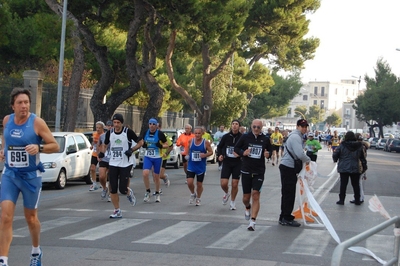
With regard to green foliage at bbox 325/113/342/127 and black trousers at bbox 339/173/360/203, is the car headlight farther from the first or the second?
green foliage at bbox 325/113/342/127

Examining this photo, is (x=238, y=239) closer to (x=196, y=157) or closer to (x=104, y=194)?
(x=196, y=157)

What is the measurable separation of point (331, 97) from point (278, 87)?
92.1m

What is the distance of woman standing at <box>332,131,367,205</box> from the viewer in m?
15.5

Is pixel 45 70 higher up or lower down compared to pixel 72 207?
higher up

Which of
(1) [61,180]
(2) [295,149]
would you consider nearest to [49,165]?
(1) [61,180]

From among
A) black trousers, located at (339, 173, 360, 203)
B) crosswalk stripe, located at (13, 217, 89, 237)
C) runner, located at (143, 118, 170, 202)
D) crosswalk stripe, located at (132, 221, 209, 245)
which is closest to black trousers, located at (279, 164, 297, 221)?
crosswalk stripe, located at (132, 221, 209, 245)

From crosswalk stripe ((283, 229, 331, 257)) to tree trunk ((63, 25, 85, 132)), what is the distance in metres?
17.6

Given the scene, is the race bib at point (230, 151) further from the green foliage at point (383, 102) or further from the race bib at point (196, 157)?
the green foliage at point (383, 102)

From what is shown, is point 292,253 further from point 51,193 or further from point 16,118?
point 51,193

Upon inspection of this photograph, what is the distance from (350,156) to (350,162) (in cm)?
15

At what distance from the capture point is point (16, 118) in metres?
7.19

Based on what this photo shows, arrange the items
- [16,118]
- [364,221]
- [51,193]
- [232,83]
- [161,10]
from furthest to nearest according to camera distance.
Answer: [232,83] < [161,10] < [51,193] < [364,221] < [16,118]

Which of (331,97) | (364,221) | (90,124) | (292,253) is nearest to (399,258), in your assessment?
(292,253)

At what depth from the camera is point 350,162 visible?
613 inches
